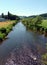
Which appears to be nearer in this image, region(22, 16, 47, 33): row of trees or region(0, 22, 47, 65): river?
region(0, 22, 47, 65): river

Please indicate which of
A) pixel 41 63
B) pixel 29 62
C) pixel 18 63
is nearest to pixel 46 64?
pixel 41 63

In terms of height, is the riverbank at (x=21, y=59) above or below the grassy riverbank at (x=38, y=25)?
above

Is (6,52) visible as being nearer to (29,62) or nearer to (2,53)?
(2,53)

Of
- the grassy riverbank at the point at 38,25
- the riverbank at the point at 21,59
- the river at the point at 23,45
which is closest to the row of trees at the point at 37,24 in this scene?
the grassy riverbank at the point at 38,25

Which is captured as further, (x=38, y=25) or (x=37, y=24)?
(x=37, y=24)

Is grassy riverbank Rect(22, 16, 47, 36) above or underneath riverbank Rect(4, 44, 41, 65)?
underneath

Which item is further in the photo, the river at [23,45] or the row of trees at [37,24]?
the row of trees at [37,24]

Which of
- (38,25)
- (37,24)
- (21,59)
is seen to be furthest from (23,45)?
(37,24)

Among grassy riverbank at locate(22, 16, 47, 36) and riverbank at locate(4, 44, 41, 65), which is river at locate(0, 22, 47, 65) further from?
grassy riverbank at locate(22, 16, 47, 36)

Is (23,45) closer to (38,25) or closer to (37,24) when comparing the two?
(38,25)

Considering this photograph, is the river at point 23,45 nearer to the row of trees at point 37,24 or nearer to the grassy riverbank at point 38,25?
the grassy riverbank at point 38,25

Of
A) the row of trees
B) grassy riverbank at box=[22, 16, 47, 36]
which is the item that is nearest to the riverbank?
grassy riverbank at box=[22, 16, 47, 36]
